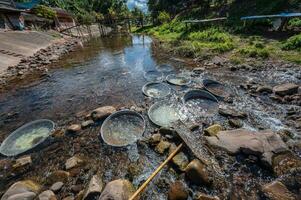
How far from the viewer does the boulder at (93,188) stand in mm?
2828

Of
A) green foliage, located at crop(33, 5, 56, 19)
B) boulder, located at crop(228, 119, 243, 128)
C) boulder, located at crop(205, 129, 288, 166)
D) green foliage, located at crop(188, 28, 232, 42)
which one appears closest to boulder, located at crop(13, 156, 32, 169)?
boulder, located at crop(205, 129, 288, 166)

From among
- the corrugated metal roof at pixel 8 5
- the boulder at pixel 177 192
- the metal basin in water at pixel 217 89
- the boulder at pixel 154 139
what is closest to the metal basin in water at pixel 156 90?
the metal basin in water at pixel 217 89

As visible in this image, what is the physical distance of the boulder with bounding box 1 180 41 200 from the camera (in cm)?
Answer: 287

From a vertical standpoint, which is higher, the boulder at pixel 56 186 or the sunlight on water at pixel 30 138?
the sunlight on water at pixel 30 138

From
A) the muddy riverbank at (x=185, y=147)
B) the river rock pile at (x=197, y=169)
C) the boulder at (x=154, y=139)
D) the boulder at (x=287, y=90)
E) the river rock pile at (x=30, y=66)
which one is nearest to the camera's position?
the river rock pile at (x=197, y=169)

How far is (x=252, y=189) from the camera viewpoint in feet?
9.15

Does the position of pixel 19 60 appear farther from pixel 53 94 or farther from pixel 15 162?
pixel 15 162

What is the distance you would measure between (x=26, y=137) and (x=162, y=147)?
13.3 feet

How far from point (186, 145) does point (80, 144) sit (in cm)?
285

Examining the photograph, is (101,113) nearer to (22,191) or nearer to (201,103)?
(22,191)

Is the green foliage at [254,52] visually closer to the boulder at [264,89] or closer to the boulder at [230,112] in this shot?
the boulder at [264,89]

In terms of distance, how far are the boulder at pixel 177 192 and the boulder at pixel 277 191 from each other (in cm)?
140

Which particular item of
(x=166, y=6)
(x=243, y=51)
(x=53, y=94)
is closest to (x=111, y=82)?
(x=53, y=94)

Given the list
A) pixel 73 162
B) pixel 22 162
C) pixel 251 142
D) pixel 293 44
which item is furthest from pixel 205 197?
pixel 293 44
